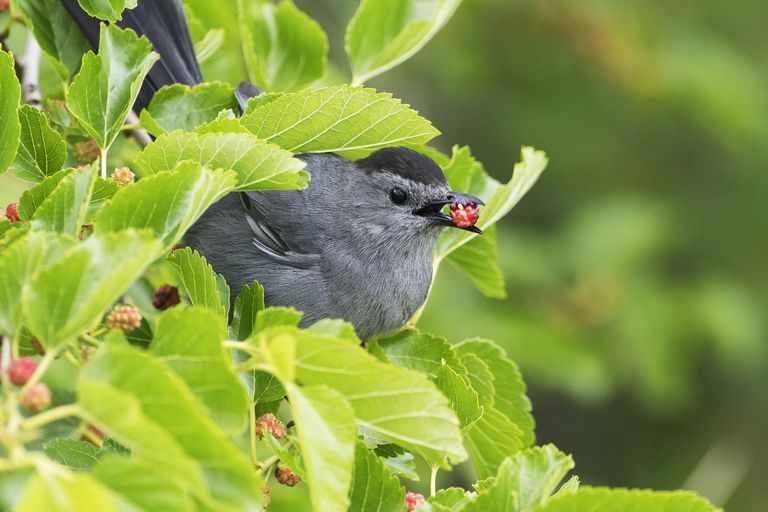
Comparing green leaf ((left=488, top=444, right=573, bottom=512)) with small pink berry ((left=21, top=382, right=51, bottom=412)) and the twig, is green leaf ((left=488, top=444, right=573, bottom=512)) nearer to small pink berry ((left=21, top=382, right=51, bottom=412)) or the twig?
small pink berry ((left=21, top=382, right=51, bottom=412))

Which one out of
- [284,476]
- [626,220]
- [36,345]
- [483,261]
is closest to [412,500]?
[284,476]

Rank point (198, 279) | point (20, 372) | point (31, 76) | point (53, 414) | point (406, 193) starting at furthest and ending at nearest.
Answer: point (406, 193) < point (31, 76) < point (198, 279) < point (20, 372) < point (53, 414)

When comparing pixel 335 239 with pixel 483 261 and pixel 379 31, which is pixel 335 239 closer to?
pixel 483 261

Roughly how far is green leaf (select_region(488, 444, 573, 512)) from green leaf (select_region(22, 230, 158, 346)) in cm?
69

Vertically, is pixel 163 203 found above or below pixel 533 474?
above

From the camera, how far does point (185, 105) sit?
2.27 metres

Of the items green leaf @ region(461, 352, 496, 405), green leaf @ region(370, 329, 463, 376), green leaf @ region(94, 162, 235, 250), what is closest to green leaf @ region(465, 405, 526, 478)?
green leaf @ region(461, 352, 496, 405)

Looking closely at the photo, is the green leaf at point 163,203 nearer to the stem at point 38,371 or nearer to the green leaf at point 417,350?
the stem at point 38,371

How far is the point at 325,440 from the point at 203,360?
20 centimetres

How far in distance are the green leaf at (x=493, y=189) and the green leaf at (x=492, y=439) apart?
0.54m

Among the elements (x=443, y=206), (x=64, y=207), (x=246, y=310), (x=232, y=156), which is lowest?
(x=246, y=310)

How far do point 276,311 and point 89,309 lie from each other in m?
0.33

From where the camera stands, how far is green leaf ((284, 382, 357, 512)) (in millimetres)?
1269

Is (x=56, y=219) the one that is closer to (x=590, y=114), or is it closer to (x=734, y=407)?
(x=590, y=114)
